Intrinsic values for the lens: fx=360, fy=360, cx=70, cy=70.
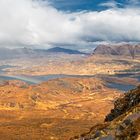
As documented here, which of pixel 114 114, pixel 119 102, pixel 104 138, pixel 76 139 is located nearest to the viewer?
pixel 104 138

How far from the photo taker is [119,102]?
251 ft

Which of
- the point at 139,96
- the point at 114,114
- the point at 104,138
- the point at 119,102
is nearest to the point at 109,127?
the point at 104,138

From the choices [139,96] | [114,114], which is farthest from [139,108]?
[114,114]

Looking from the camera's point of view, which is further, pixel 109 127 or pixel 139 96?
pixel 139 96

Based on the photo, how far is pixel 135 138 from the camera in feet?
138

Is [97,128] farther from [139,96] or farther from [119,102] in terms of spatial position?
[119,102]

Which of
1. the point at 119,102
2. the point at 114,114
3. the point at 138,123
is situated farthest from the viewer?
the point at 119,102

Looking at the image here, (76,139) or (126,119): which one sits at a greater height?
(126,119)

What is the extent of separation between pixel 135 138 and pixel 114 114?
29505 millimetres

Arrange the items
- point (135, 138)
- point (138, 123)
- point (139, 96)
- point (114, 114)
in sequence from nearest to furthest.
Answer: point (135, 138), point (138, 123), point (139, 96), point (114, 114)

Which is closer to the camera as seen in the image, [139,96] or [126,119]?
[126,119]

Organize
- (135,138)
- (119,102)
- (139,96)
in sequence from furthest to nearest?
1. (119,102)
2. (139,96)
3. (135,138)

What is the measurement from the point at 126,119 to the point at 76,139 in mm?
9657

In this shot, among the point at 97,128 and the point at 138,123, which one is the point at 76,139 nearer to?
the point at 97,128
